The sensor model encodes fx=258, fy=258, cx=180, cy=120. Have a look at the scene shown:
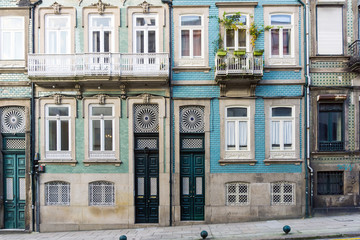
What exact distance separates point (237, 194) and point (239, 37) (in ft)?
25.1

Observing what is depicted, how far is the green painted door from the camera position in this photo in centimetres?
1256

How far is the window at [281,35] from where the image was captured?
12625 millimetres

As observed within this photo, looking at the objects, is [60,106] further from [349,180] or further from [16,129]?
[349,180]

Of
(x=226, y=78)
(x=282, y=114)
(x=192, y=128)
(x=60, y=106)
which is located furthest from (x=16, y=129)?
(x=282, y=114)

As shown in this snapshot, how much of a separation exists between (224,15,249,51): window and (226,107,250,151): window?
307 cm

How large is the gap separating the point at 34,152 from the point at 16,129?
154 centimetres

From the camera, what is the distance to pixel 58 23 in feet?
41.8

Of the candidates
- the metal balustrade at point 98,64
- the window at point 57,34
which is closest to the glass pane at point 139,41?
the metal balustrade at point 98,64

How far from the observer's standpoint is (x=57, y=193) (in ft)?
41.0

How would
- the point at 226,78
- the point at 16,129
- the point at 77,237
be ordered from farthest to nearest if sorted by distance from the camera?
the point at 16,129, the point at 226,78, the point at 77,237

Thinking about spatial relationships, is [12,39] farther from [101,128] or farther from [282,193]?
[282,193]

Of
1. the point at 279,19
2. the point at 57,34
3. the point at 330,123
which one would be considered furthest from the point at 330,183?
the point at 57,34

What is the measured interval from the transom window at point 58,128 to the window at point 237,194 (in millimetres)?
8085

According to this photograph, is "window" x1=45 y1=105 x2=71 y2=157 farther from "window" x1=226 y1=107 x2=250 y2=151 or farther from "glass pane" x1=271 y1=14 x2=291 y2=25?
"glass pane" x1=271 y1=14 x2=291 y2=25
